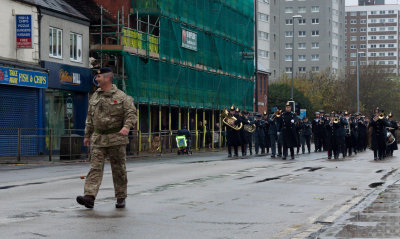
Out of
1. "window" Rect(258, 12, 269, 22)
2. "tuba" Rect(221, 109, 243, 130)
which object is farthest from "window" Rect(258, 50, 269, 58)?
"tuba" Rect(221, 109, 243, 130)

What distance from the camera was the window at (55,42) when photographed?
108ft


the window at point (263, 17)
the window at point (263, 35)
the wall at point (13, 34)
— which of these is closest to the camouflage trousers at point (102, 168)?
the wall at point (13, 34)

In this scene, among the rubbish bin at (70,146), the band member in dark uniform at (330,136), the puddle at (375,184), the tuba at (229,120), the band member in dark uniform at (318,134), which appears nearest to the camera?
the puddle at (375,184)

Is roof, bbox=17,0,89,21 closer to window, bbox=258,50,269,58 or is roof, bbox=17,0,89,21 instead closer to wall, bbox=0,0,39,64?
wall, bbox=0,0,39,64

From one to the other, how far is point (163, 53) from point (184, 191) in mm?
28225

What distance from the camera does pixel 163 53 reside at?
4122 cm

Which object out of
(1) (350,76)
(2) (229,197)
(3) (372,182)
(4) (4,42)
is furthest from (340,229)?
(1) (350,76)

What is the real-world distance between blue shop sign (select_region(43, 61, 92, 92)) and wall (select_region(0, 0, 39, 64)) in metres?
0.85

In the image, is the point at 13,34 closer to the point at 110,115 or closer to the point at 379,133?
the point at 379,133

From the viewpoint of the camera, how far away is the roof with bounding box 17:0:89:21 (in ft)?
104

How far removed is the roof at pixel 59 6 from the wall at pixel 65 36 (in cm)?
37

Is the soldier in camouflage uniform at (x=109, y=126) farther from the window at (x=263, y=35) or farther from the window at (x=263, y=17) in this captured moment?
the window at (x=263, y=35)

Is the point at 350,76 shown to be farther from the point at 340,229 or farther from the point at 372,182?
the point at 340,229

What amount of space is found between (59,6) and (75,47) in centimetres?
196
